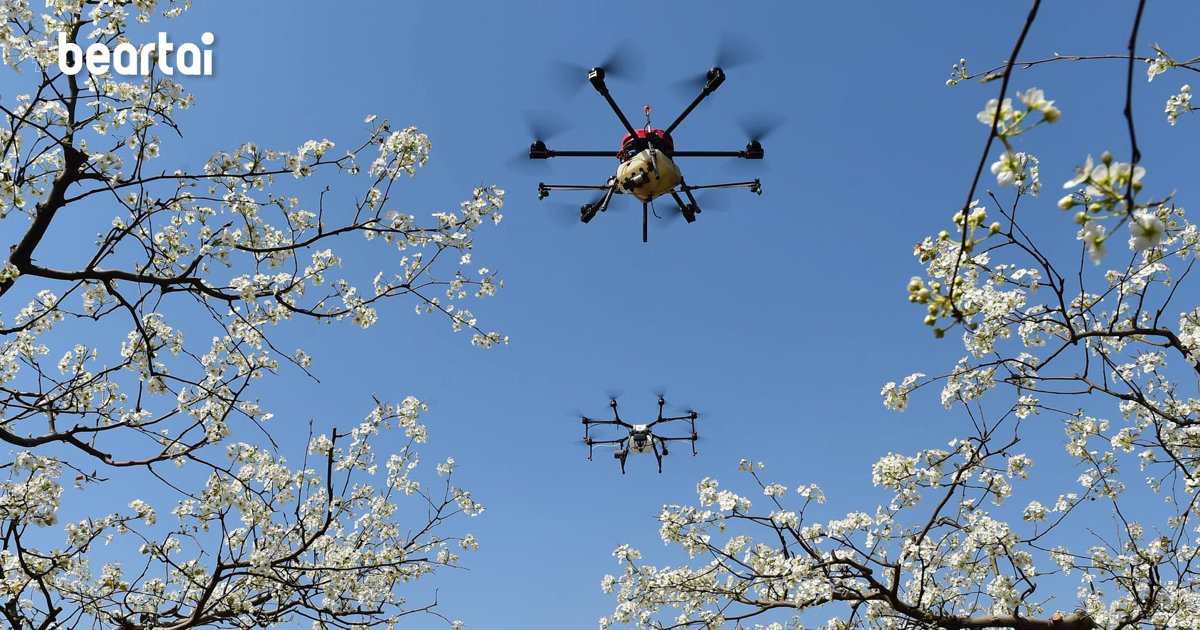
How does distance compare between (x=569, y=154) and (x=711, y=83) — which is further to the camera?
(x=569, y=154)

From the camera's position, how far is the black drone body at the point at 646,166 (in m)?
9.41

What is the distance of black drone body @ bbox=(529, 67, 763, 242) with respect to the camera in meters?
9.41

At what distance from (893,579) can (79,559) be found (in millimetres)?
7452

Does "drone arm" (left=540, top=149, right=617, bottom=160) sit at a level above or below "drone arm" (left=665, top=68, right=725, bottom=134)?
above

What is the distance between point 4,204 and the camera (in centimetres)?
461

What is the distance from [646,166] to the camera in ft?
30.7

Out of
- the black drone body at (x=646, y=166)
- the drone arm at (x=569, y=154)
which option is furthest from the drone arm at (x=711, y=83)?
the drone arm at (x=569, y=154)

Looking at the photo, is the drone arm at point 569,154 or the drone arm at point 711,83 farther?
the drone arm at point 569,154

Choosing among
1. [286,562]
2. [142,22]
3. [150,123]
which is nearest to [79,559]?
[286,562]

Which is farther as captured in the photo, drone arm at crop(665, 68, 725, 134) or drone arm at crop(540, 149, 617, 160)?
drone arm at crop(540, 149, 617, 160)

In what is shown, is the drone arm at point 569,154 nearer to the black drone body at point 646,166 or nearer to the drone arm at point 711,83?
the black drone body at point 646,166

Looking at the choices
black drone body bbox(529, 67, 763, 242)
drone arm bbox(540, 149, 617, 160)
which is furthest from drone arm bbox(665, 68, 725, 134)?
drone arm bbox(540, 149, 617, 160)

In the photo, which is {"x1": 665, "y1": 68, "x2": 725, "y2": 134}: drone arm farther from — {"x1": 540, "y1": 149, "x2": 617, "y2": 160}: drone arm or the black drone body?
{"x1": 540, "y1": 149, "x2": 617, "y2": 160}: drone arm

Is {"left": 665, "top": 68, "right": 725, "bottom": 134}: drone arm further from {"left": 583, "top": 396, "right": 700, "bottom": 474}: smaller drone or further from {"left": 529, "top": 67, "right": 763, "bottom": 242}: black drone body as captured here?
{"left": 583, "top": 396, "right": 700, "bottom": 474}: smaller drone
